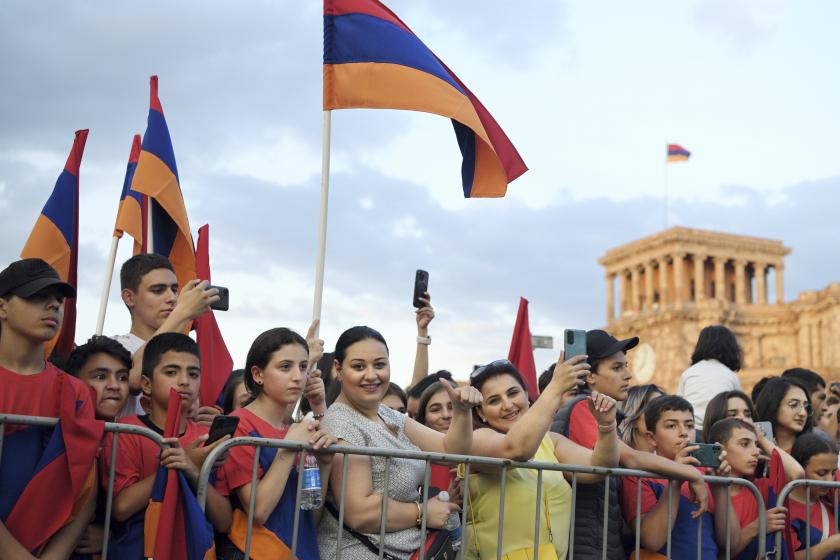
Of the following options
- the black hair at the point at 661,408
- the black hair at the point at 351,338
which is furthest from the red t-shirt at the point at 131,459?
the black hair at the point at 661,408

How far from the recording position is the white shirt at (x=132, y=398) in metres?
4.60

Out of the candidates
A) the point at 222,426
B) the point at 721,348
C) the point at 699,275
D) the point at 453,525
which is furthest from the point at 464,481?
the point at 699,275

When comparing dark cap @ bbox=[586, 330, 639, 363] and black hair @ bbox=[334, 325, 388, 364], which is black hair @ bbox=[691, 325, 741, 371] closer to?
dark cap @ bbox=[586, 330, 639, 363]

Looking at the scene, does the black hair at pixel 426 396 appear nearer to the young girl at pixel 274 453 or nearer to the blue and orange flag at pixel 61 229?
the young girl at pixel 274 453

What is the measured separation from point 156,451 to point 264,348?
631mm

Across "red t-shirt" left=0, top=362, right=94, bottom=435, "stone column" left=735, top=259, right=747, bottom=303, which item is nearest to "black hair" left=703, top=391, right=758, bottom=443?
"red t-shirt" left=0, top=362, right=94, bottom=435

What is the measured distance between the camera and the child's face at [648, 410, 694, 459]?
510cm

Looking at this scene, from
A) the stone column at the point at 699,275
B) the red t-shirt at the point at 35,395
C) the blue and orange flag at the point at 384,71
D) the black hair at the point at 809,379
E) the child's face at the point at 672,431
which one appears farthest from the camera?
the stone column at the point at 699,275

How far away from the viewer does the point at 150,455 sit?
12.7 feet

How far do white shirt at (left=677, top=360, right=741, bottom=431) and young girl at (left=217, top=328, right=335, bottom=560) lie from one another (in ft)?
10.5

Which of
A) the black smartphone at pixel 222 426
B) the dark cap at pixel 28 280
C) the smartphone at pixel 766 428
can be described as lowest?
the black smartphone at pixel 222 426

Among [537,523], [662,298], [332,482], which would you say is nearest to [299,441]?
[332,482]

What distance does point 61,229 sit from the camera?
5574 mm

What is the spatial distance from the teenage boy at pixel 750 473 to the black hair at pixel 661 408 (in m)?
0.33
